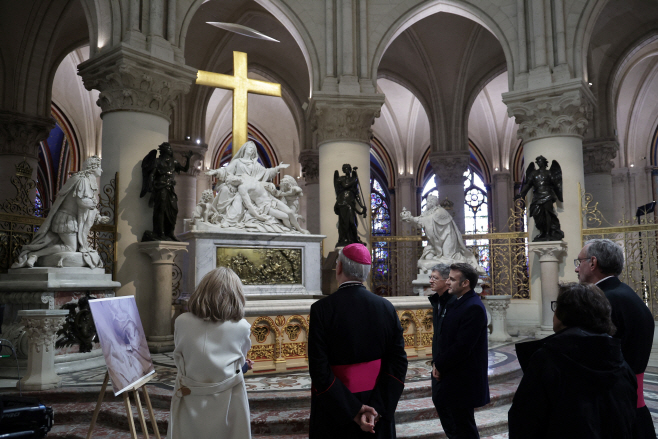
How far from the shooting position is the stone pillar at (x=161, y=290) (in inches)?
350

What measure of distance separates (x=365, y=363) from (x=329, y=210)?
28.7ft

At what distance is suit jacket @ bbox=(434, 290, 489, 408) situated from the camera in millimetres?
3387

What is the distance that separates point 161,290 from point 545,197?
696 cm

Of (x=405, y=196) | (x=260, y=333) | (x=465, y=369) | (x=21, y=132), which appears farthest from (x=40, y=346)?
(x=405, y=196)

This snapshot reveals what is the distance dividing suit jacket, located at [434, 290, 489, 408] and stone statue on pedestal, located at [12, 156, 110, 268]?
17.3 feet

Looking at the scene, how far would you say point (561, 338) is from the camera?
6.80 feet

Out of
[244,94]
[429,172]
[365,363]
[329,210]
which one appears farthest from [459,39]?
[365,363]

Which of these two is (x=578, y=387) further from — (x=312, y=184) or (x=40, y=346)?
(x=312, y=184)

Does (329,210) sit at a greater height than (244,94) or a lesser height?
lesser

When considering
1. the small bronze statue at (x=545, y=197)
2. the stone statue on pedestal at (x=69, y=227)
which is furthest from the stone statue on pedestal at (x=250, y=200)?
the small bronze statue at (x=545, y=197)

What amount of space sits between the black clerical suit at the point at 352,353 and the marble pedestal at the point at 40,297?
4.94 meters

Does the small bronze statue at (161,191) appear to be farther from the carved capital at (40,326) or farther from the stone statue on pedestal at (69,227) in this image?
the carved capital at (40,326)

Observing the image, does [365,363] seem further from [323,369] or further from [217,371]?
[217,371]

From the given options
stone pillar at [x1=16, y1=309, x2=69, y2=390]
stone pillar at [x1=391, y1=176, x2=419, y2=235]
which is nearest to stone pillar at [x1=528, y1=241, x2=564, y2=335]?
stone pillar at [x1=16, y1=309, x2=69, y2=390]
